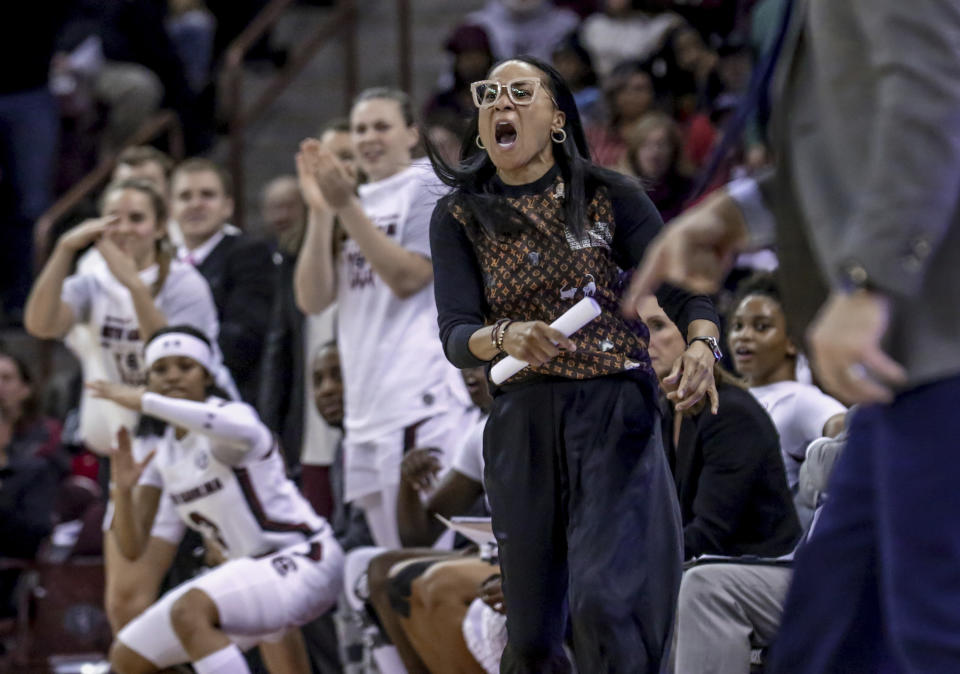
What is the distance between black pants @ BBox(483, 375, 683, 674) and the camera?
3520mm

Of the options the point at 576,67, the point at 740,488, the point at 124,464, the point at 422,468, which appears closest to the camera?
the point at 740,488

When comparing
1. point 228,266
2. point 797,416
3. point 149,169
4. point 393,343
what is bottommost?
point 797,416

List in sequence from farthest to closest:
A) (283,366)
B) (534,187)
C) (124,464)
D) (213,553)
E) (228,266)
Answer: (228,266) → (283,366) → (213,553) → (124,464) → (534,187)

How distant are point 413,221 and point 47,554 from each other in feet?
8.62

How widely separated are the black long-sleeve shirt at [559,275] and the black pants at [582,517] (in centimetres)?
9

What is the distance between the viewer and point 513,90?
3.81m

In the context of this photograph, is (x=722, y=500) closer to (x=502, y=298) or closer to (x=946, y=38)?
(x=502, y=298)

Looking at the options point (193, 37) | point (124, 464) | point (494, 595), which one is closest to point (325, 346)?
point (124, 464)

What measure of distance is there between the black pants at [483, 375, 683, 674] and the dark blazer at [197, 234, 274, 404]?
10.3ft

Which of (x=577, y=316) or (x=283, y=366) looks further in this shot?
(x=283, y=366)

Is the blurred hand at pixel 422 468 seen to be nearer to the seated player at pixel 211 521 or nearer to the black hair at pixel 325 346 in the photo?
the seated player at pixel 211 521

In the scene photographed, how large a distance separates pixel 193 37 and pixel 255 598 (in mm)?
6591

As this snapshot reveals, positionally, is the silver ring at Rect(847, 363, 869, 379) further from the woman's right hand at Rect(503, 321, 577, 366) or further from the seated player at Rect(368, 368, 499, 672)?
the seated player at Rect(368, 368, 499, 672)

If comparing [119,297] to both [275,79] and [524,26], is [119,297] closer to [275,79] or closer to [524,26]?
[524,26]
